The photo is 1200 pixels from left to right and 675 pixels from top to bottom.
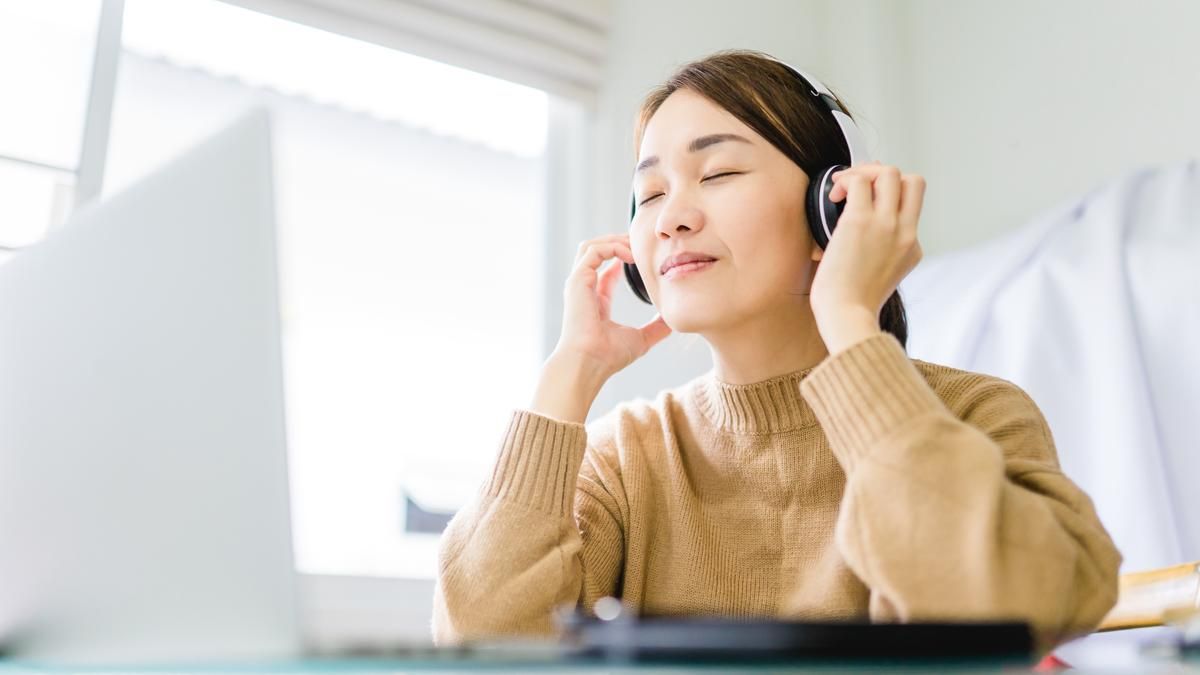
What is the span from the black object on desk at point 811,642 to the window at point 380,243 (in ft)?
5.22

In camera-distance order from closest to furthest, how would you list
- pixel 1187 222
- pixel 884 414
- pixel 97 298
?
pixel 97 298 < pixel 884 414 < pixel 1187 222

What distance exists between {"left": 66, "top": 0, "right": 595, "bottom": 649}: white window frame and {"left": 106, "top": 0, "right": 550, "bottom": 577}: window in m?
0.04

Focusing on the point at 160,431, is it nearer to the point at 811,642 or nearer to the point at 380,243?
the point at 811,642

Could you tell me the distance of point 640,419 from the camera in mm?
1257

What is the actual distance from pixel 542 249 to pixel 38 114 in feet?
3.12

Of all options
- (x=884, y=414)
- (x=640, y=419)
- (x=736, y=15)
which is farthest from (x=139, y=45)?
(x=884, y=414)

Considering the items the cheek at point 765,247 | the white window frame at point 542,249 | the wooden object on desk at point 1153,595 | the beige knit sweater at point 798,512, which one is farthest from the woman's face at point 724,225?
the white window frame at point 542,249

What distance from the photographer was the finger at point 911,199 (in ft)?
3.24

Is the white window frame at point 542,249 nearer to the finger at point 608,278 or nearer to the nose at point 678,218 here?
the finger at point 608,278

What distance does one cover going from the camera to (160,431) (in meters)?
0.53

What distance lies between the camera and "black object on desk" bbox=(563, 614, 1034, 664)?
378 mm

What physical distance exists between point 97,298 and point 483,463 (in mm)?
1811

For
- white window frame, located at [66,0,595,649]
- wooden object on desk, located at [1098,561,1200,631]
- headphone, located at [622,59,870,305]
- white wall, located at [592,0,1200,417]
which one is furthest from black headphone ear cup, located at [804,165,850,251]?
white wall, located at [592,0,1200,417]

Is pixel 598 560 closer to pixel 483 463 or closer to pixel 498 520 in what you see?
pixel 498 520
